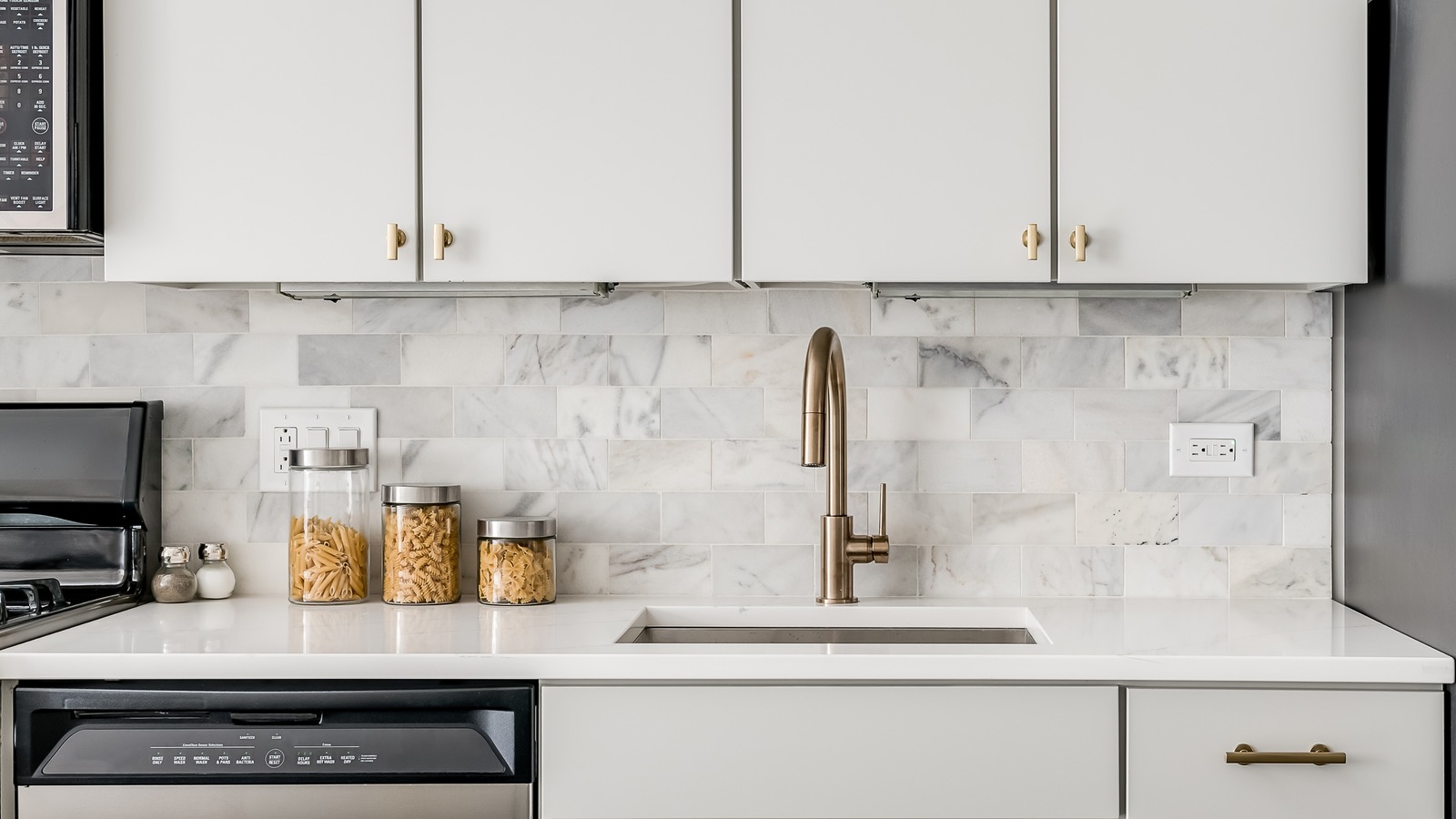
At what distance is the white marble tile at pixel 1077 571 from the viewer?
1.90m

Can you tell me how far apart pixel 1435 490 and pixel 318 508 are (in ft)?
5.76

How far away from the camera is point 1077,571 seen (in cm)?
190

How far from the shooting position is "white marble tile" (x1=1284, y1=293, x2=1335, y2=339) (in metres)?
1.88

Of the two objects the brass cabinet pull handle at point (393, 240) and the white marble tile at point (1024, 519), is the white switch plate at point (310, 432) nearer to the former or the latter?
the brass cabinet pull handle at point (393, 240)

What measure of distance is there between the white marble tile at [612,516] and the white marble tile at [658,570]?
24 mm

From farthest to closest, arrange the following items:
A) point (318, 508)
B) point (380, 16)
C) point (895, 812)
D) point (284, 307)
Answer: point (284, 307), point (318, 508), point (380, 16), point (895, 812)

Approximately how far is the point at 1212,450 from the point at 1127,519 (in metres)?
0.20

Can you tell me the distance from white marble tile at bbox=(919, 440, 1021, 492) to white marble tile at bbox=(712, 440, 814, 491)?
0.22 metres

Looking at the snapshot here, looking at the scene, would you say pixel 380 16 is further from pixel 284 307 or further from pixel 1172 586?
pixel 1172 586

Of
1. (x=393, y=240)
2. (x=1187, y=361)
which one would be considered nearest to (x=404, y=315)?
(x=393, y=240)

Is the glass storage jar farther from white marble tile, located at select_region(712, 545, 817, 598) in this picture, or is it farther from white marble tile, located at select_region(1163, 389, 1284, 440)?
white marble tile, located at select_region(1163, 389, 1284, 440)

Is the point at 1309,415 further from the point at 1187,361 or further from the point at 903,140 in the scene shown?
the point at 903,140

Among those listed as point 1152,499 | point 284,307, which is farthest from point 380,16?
point 1152,499

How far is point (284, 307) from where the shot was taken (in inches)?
77.1
